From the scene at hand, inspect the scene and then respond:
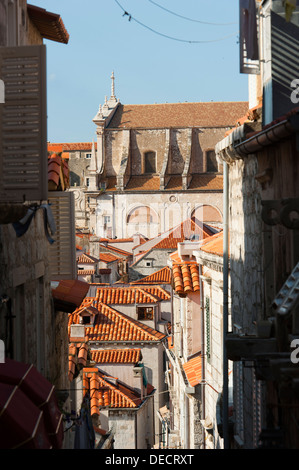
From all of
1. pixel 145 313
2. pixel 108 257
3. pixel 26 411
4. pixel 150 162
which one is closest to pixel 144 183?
pixel 150 162

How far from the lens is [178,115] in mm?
76438

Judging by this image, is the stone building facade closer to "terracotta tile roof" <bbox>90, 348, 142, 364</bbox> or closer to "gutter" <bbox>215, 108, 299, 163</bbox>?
"gutter" <bbox>215, 108, 299, 163</bbox>

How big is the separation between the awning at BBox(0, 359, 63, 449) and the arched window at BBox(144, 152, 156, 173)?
69.6 meters

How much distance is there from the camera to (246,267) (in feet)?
30.4

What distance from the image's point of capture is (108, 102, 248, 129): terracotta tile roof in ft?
246

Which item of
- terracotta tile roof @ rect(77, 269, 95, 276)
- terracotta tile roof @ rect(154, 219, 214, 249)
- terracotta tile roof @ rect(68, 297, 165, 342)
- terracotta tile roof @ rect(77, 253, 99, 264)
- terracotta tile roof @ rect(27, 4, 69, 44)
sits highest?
terracotta tile roof @ rect(27, 4, 69, 44)

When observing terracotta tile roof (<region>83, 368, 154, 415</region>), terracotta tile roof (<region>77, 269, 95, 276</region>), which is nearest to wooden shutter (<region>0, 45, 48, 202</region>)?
terracotta tile roof (<region>83, 368, 154, 415</region>)

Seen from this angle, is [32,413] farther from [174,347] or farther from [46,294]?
[174,347]

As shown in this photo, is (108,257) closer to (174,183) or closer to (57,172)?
(174,183)

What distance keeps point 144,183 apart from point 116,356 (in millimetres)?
44042

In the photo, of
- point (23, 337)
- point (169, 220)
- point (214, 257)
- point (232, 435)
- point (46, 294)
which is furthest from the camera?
point (169, 220)

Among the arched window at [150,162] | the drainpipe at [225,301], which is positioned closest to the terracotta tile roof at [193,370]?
the drainpipe at [225,301]
